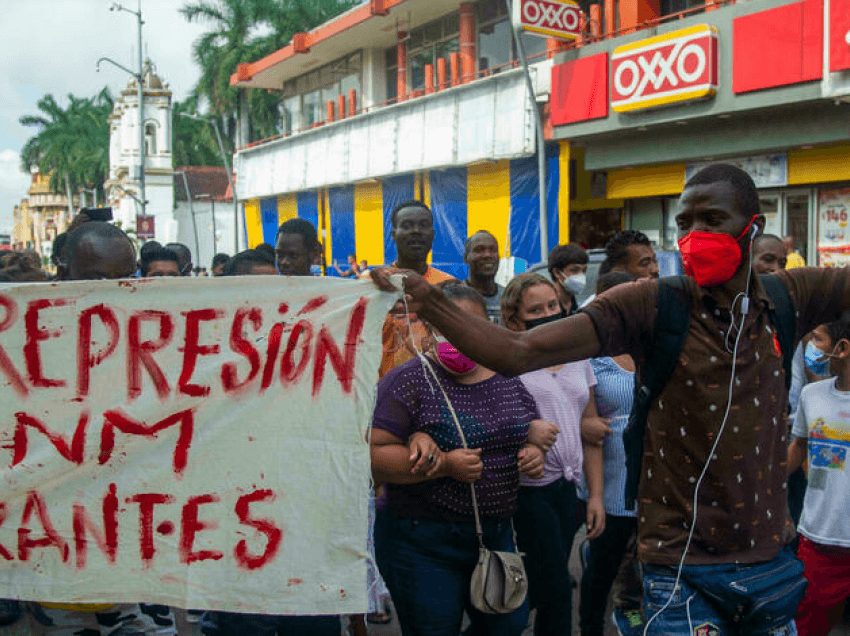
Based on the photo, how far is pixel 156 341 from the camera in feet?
9.48

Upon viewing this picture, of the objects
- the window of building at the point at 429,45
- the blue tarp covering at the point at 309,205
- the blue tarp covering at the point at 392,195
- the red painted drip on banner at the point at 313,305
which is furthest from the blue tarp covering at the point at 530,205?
the red painted drip on banner at the point at 313,305

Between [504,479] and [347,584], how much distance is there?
85 centimetres

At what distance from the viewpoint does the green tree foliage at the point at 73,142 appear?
224ft

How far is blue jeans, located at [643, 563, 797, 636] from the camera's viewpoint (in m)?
2.48

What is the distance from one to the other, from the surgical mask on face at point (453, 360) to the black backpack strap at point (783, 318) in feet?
3.67

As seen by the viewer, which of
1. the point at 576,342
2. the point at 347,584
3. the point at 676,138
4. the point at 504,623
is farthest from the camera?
the point at 676,138

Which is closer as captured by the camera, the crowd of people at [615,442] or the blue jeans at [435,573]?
the crowd of people at [615,442]

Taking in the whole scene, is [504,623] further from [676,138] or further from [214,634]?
[676,138]

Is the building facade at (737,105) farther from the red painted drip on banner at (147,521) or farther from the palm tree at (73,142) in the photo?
the palm tree at (73,142)

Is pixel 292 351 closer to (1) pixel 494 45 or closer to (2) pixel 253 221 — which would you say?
(1) pixel 494 45

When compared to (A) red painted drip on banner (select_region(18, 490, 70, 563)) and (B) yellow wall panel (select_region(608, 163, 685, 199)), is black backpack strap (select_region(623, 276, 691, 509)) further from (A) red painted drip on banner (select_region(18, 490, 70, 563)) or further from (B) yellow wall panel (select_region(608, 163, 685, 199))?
(B) yellow wall panel (select_region(608, 163, 685, 199))

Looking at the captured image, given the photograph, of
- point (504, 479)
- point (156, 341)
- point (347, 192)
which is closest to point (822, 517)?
point (504, 479)

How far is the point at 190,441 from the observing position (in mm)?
2852

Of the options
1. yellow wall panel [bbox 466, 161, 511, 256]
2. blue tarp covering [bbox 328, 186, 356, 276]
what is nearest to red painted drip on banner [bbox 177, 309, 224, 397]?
yellow wall panel [bbox 466, 161, 511, 256]
